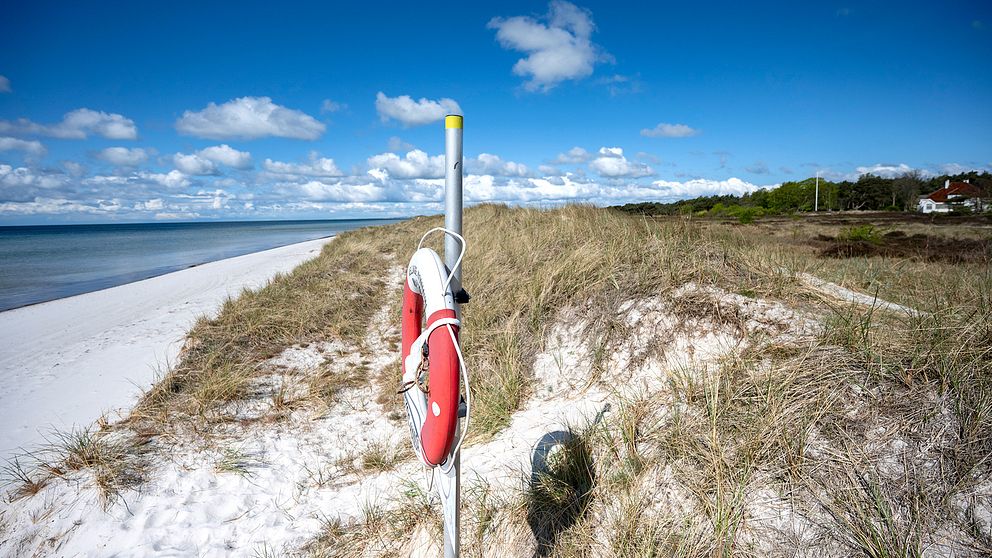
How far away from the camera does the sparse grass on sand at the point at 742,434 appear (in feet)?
6.37

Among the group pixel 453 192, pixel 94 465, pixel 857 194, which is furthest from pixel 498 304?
pixel 857 194

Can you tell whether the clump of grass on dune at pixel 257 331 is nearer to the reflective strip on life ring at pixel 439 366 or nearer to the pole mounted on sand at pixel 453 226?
the pole mounted on sand at pixel 453 226

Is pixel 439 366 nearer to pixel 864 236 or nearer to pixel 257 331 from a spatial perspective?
pixel 257 331

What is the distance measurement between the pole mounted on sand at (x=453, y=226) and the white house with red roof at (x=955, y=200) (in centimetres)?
3372

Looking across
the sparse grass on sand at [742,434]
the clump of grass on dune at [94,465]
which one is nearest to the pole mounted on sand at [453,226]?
the sparse grass on sand at [742,434]

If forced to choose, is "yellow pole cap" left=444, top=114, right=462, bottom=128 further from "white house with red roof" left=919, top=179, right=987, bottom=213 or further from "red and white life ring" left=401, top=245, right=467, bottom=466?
"white house with red roof" left=919, top=179, right=987, bottom=213

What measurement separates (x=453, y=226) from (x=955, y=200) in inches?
1783

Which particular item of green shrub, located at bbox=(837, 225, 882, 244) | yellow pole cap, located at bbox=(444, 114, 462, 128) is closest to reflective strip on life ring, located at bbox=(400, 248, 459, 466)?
yellow pole cap, located at bbox=(444, 114, 462, 128)

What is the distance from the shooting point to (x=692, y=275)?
410cm

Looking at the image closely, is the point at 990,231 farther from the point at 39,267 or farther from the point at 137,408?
the point at 39,267

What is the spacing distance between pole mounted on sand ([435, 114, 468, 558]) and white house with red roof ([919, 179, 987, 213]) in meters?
33.7

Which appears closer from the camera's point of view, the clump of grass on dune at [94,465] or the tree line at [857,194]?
the clump of grass on dune at [94,465]

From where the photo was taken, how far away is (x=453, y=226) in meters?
1.88

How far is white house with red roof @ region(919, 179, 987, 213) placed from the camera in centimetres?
2533
